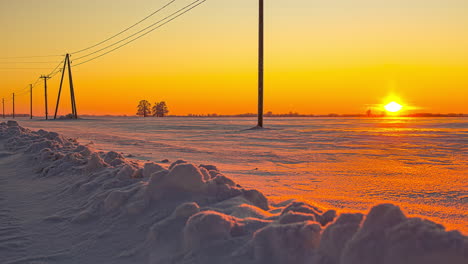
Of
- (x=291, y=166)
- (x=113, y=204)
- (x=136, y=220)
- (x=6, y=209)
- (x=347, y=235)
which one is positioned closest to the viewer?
(x=347, y=235)

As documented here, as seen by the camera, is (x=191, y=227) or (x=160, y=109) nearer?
(x=191, y=227)

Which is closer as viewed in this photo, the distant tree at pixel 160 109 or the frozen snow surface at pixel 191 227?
the frozen snow surface at pixel 191 227

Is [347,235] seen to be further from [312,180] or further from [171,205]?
[312,180]

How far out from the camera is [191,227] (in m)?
2.01

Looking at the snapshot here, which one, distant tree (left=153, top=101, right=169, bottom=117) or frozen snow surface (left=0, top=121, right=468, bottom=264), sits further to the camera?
distant tree (left=153, top=101, right=169, bottom=117)

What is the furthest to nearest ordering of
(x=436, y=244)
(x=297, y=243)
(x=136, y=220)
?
1. (x=136, y=220)
2. (x=297, y=243)
3. (x=436, y=244)

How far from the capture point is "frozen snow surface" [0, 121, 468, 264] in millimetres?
1443

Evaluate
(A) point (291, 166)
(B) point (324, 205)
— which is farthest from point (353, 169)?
(B) point (324, 205)

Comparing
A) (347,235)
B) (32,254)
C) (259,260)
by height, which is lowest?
(32,254)

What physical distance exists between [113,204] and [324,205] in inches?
70.4

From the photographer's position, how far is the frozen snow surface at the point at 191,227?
144cm

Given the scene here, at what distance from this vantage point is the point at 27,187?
4469mm

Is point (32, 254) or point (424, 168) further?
point (424, 168)

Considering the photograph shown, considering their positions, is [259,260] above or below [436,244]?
below
